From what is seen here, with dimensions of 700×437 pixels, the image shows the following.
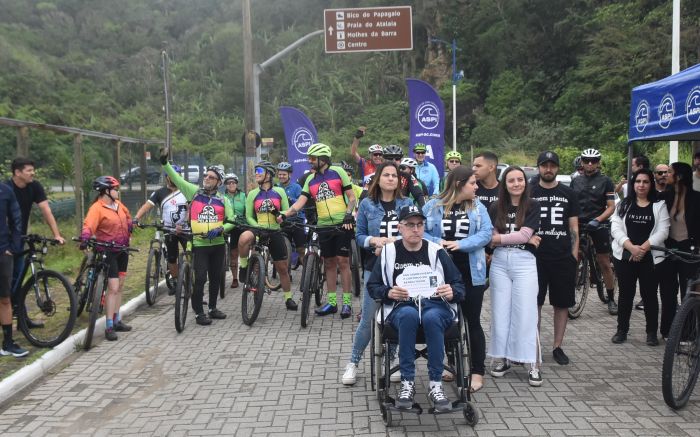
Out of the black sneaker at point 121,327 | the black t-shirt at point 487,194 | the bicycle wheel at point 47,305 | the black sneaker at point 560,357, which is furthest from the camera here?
the black sneaker at point 121,327

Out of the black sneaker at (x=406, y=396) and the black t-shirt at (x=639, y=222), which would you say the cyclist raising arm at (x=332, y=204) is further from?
the black sneaker at (x=406, y=396)

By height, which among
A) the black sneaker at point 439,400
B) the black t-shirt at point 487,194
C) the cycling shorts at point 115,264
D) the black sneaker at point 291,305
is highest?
Answer: the black t-shirt at point 487,194

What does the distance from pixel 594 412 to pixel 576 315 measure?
3.26m

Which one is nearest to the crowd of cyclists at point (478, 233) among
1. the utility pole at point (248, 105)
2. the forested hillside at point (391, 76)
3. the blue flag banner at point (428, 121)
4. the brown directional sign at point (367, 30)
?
the blue flag banner at point (428, 121)

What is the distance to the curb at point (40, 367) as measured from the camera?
5.55 metres

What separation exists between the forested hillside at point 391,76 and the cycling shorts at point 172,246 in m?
23.9

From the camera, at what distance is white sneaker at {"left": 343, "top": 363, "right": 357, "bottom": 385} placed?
18.2 ft

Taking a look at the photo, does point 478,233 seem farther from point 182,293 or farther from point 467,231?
point 182,293

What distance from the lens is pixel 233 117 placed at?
204 feet

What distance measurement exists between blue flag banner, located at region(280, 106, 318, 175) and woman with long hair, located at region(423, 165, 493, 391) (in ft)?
33.2

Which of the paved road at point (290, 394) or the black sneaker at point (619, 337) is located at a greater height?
the black sneaker at point (619, 337)

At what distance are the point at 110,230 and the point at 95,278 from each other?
1.90 ft

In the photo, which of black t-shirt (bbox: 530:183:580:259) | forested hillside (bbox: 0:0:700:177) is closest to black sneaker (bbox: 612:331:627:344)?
black t-shirt (bbox: 530:183:580:259)

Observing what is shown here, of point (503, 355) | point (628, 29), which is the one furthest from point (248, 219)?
point (628, 29)
